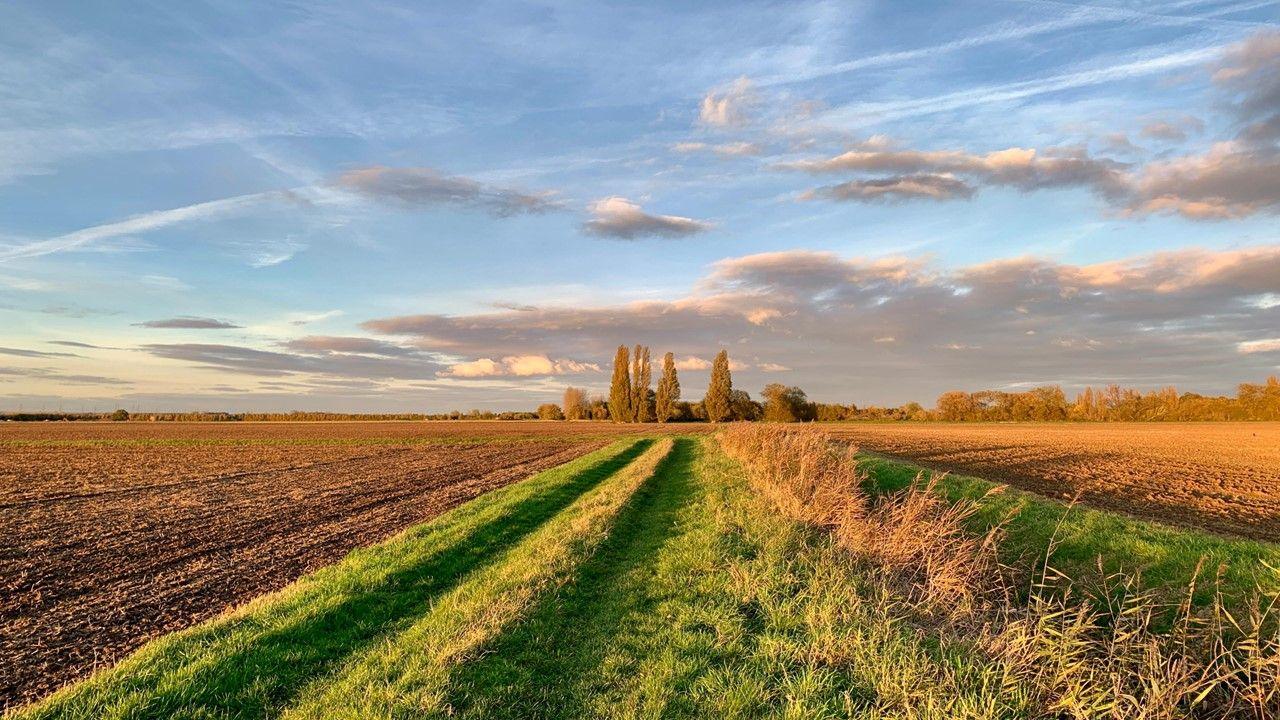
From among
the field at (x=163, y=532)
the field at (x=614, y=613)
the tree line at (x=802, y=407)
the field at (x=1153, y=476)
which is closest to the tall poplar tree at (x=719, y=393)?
the tree line at (x=802, y=407)

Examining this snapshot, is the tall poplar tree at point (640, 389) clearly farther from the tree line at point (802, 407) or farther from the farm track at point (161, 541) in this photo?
the farm track at point (161, 541)

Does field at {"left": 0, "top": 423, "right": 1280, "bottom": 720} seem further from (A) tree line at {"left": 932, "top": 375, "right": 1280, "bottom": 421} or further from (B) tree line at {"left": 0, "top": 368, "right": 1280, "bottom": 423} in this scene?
(A) tree line at {"left": 932, "top": 375, "right": 1280, "bottom": 421}

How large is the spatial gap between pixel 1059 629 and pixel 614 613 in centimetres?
590

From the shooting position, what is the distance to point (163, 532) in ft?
54.5

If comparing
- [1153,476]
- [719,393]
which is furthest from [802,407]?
[1153,476]

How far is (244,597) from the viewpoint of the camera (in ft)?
35.0

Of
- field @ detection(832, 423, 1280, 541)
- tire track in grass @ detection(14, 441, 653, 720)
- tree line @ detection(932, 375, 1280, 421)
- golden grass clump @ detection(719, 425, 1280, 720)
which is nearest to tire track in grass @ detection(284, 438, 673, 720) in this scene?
tire track in grass @ detection(14, 441, 653, 720)

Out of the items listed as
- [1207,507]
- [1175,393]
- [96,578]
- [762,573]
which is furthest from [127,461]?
[1175,393]

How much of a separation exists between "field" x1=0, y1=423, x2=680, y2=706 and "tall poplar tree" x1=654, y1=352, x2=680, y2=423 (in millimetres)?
83877

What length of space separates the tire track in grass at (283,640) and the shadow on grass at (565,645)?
1.92m

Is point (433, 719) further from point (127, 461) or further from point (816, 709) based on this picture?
point (127, 461)

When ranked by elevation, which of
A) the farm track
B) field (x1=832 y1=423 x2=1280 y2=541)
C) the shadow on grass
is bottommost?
field (x1=832 y1=423 x2=1280 y2=541)

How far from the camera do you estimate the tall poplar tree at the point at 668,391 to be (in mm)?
122500

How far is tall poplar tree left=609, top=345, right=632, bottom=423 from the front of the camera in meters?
125
